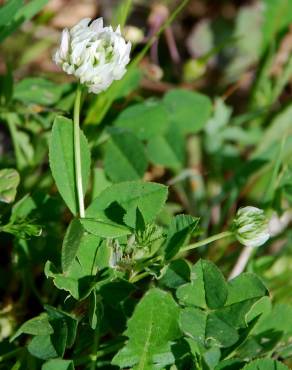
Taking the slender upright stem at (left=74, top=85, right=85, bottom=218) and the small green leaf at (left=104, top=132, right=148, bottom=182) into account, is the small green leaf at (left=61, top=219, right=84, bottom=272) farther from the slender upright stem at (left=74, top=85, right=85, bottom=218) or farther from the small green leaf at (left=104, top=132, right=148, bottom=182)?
the small green leaf at (left=104, top=132, right=148, bottom=182)

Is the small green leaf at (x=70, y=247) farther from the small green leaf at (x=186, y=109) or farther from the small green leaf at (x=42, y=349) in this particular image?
the small green leaf at (x=186, y=109)

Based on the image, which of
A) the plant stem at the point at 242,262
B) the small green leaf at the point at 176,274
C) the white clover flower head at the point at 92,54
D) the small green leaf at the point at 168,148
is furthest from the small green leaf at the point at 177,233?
the small green leaf at the point at 168,148

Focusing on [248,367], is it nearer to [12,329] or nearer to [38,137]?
[12,329]

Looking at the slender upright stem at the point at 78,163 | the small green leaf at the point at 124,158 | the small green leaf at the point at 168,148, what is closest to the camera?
the slender upright stem at the point at 78,163

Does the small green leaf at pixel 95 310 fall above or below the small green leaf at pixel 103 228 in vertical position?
below

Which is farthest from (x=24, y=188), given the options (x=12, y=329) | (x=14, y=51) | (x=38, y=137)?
(x=14, y=51)

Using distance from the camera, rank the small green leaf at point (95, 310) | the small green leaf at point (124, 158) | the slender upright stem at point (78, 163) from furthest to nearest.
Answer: the small green leaf at point (124, 158) → the slender upright stem at point (78, 163) → the small green leaf at point (95, 310)

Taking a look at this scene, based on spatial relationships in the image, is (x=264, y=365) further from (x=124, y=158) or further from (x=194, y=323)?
(x=124, y=158)
